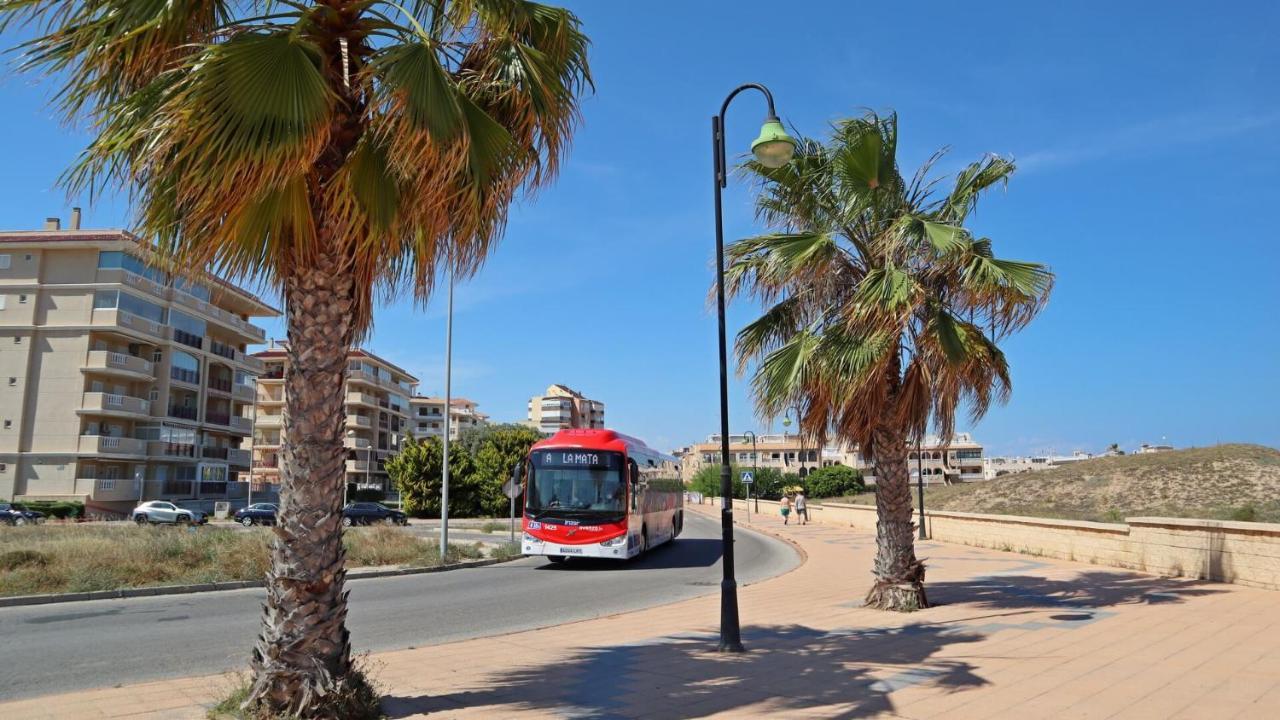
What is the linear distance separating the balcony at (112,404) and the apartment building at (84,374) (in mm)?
60

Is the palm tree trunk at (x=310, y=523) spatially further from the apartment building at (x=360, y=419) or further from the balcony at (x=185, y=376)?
the apartment building at (x=360, y=419)

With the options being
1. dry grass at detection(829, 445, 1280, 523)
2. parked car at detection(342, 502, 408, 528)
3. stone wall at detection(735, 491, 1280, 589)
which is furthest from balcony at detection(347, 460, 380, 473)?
stone wall at detection(735, 491, 1280, 589)

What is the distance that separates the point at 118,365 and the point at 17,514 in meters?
14.1

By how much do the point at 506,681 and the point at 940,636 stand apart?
532 centimetres

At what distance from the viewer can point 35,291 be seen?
4700cm

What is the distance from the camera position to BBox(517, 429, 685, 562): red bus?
20156mm

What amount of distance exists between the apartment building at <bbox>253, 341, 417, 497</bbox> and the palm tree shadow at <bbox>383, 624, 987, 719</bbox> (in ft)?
228

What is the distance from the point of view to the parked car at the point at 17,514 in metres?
33.9

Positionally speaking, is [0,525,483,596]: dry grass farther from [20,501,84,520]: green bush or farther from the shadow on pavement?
[20,501,84,520]: green bush

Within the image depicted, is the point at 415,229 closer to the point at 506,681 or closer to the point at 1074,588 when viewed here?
the point at 506,681

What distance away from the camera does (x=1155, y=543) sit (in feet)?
53.7

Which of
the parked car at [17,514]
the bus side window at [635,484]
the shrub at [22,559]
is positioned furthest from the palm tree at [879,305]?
the parked car at [17,514]

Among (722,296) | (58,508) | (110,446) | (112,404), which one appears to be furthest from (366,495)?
(722,296)

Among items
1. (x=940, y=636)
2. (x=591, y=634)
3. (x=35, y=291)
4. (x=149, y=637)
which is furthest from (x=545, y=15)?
(x=35, y=291)
